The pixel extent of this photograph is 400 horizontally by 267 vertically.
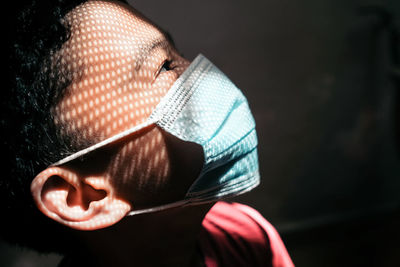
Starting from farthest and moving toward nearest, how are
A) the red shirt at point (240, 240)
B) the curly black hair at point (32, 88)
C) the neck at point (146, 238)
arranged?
the red shirt at point (240, 240) → the neck at point (146, 238) → the curly black hair at point (32, 88)

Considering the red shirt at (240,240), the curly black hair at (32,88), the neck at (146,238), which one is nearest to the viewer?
the curly black hair at (32,88)

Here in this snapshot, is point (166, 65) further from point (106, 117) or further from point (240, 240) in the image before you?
point (240, 240)

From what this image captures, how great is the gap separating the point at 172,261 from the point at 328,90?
1.10 metres

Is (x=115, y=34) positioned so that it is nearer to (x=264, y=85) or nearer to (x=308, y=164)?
(x=264, y=85)

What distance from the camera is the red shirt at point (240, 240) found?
88cm

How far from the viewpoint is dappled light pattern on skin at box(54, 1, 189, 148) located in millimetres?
596

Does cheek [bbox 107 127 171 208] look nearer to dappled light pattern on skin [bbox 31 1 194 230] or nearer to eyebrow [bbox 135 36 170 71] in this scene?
dappled light pattern on skin [bbox 31 1 194 230]

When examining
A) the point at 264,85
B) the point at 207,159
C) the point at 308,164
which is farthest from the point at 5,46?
the point at 308,164

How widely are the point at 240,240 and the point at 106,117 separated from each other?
539 millimetres

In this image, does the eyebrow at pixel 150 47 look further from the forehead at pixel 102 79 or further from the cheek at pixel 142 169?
the cheek at pixel 142 169

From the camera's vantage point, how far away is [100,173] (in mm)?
621

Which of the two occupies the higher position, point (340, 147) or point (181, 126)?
point (181, 126)

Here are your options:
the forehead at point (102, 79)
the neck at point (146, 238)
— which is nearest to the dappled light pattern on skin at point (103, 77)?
the forehead at point (102, 79)

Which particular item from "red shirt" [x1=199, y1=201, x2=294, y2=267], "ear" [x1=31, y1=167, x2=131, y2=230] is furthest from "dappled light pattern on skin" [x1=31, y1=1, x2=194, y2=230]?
"red shirt" [x1=199, y1=201, x2=294, y2=267]
